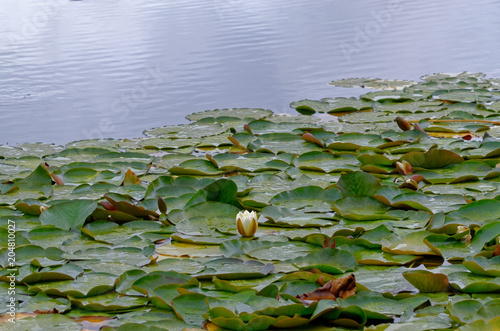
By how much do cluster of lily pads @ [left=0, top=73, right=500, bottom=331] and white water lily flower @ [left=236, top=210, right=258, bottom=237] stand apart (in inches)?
1.3

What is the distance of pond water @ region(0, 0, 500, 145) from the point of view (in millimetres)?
6203

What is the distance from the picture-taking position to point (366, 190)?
10.7 ft

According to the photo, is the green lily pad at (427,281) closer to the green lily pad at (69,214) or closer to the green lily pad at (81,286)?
the green lily pad at (81,286)

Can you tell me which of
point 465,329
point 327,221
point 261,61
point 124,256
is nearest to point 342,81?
point 261,61

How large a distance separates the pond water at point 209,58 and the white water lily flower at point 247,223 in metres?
2.71

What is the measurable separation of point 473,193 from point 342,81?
367cm

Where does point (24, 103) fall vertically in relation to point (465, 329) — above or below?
below

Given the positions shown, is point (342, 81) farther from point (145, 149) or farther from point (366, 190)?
point (366, 190)

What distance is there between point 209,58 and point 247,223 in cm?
592

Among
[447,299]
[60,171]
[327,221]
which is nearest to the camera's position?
[447,299]

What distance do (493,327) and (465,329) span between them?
3.1 inches

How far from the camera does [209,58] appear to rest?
27.9 feet

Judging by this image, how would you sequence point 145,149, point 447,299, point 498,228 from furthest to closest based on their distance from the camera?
point 145,149 → point 498,228 → point 447,299

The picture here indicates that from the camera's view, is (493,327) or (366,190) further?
(366,190)
